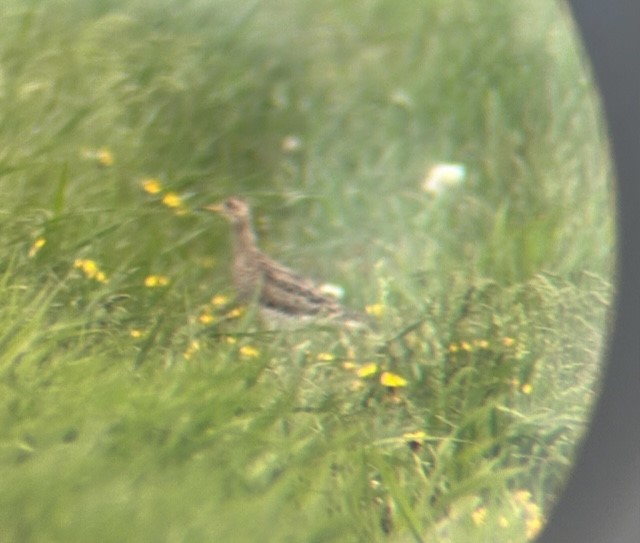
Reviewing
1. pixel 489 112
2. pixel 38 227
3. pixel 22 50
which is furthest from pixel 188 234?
pixel 489 112

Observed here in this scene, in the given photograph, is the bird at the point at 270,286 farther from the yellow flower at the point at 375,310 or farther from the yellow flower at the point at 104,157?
the yellow flower at the point at 104,157

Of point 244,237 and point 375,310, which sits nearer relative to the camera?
point 375,310

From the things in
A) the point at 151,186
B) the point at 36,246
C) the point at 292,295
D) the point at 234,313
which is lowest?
the point at 292,295

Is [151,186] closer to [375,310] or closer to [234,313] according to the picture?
[234,313]

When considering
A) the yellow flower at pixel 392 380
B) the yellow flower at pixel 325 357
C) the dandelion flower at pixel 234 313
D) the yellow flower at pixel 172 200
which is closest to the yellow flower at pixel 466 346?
the yellow flower at pixel 392 380

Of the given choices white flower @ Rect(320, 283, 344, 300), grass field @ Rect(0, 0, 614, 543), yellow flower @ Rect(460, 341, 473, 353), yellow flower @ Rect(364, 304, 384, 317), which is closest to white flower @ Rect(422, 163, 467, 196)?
grass field @ Rect(0, 0, 614, 543)

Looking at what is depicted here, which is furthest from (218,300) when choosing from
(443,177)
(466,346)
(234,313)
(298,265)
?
(443,177)

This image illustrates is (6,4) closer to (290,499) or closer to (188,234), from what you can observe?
(188,234)
